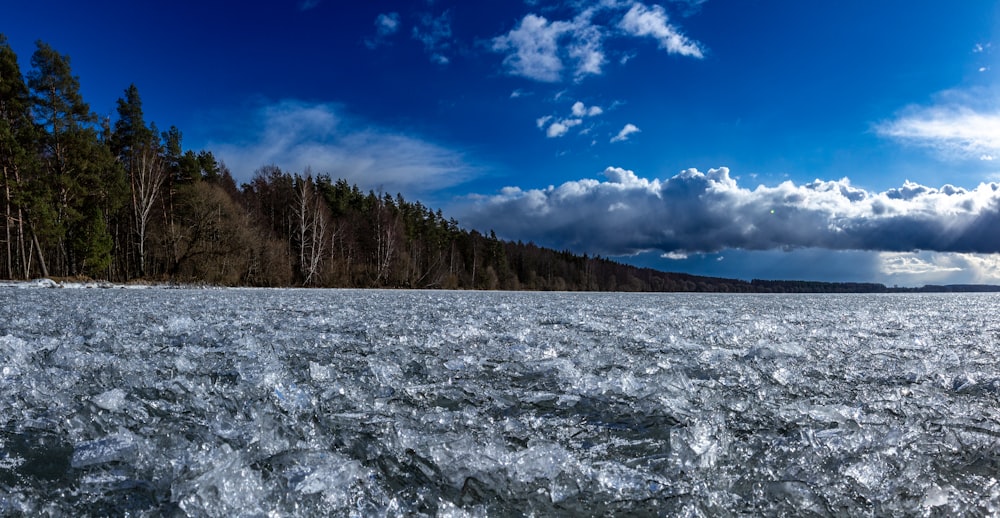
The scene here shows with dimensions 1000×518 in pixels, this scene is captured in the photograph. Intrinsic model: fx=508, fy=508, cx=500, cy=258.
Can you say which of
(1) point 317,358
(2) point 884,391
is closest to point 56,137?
(1) point 317,358

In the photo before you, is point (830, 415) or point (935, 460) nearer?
point (935, 460)

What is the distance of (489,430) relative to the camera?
2.59 m

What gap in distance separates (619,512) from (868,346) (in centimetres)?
548

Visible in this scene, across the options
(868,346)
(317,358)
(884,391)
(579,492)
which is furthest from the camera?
(868,346)

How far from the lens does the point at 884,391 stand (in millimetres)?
3486

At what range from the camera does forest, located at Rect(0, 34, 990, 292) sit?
1103 inches

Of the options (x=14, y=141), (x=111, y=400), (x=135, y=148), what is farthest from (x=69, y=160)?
(x=111, y=400)

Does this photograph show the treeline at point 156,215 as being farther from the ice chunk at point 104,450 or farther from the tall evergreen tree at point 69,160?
the ice chunk at point 104,450

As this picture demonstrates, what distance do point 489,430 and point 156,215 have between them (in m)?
45.2

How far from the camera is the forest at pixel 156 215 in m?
28.0

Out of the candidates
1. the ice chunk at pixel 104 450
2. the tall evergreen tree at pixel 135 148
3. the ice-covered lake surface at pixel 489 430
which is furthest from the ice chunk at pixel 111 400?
the tall evergreen tree at pixel 135 148

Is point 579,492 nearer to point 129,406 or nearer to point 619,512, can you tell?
point 619,512

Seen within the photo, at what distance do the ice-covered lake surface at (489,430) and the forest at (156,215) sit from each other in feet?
104

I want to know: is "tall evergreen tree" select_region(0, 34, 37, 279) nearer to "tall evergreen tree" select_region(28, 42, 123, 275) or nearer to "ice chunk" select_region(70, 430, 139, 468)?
"tall evergreen tree" select_region(28, 42, 123, 275)
